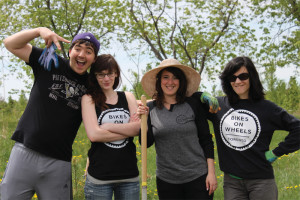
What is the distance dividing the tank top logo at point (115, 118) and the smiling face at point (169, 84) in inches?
18.9

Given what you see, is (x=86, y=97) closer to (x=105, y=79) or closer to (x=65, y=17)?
(x=105, y=79)

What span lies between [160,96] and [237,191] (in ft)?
3.80

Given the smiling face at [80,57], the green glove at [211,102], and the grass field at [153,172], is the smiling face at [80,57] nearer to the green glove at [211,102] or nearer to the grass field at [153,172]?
the green glove at [211,102]

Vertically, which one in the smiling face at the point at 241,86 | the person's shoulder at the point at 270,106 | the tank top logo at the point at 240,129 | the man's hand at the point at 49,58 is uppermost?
the man's hand at the point at 49,58

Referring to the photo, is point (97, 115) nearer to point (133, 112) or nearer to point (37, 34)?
point (133, 112)

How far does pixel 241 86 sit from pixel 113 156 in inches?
54.1

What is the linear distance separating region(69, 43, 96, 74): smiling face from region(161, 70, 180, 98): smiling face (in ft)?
2.41

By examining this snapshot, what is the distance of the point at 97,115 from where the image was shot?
117 inches

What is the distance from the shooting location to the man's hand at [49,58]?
2842 millimetres

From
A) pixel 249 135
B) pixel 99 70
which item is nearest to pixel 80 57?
pixel 99 70

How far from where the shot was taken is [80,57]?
297 cm

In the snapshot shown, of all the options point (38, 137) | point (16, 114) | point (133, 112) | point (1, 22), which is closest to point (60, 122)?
point (38, 137)

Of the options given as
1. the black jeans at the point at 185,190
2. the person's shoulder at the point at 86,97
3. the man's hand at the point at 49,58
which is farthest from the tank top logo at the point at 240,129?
the man's hand at the point at 49,58

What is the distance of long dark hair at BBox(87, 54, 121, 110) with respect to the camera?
9.75ft
